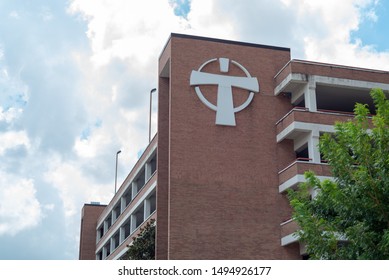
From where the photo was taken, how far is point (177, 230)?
1312 inches

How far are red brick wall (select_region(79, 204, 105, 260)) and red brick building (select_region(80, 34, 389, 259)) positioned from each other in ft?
97.8

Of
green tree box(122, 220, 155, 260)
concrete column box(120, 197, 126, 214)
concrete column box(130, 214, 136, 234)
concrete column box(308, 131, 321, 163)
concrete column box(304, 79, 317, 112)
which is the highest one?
concrete column box(304, 79, 317, 112)

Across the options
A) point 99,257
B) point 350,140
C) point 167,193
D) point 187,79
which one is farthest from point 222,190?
point 99,257

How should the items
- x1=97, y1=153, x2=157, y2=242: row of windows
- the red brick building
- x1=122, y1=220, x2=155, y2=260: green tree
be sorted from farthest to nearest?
x1=97, y1=153, x2=157, y2=242: row of windows → x1=122, y1=220, x2=155, y2=260: green tree → the red brick building

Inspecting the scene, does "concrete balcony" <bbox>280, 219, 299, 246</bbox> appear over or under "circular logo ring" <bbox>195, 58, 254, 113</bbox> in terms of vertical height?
under

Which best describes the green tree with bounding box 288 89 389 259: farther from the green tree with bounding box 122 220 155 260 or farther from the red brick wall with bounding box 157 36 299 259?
the green tree with bounding box 122 220 155 260

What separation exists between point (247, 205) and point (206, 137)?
451cm

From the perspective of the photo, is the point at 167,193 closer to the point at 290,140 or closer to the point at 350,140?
the point at 290,140

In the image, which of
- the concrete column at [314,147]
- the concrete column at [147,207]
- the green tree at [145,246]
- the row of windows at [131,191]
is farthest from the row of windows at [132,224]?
the concrete column at [314,147]

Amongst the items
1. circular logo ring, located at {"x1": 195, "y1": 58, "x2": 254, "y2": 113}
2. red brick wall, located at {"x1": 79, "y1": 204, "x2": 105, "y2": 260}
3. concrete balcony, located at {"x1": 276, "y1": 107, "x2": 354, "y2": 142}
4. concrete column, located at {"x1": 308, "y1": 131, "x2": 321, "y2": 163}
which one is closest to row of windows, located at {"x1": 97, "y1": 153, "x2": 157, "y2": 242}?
red brick wall, located at {"x1": 79, "y1": 204, "x2": 105, "y2": 260}

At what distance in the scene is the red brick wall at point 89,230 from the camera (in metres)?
66.1

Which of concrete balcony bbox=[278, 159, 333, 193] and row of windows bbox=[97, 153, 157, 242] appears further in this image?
row of windows bbox=[97, 153, 157, 242]

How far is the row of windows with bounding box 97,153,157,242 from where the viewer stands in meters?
44.1

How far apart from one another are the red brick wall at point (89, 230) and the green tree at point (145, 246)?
97.3ft
